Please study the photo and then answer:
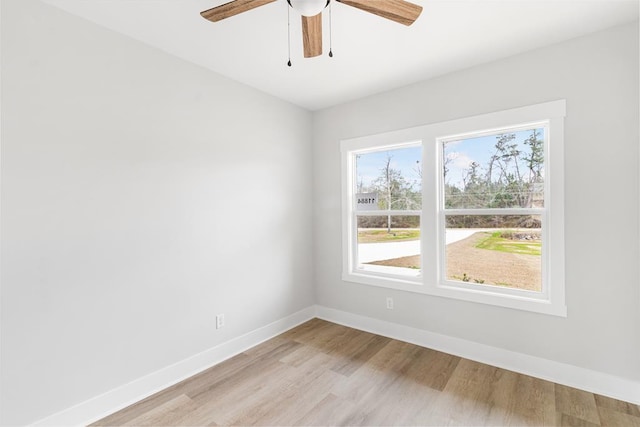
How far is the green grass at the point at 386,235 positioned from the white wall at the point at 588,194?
33.0 inches

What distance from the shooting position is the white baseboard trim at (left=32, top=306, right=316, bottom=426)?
1842mm

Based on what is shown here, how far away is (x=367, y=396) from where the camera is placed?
2164mm

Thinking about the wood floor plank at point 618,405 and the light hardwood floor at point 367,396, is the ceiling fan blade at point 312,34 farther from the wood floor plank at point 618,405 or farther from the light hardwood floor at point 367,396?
the wood floor plank at point 618,405

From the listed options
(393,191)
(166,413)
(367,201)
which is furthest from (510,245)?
(166,413)

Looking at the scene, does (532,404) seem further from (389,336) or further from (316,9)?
(316,9)

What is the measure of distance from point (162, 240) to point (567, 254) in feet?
10.2

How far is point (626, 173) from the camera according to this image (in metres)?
2.03

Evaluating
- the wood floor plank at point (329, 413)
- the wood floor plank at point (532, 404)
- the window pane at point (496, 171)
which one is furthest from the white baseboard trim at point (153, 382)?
the window pane at point (496, 171)

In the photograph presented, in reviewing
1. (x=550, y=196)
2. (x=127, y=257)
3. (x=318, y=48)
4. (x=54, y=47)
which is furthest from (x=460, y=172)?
(x=54, y=47)

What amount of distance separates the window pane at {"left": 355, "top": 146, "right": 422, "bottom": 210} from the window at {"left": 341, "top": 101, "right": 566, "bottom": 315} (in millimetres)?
11

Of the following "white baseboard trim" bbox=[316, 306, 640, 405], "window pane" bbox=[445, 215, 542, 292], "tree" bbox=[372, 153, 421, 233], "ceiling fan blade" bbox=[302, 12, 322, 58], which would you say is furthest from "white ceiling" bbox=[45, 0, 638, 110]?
"white baseboard trim" bbox=[316, 306, 640, 405]

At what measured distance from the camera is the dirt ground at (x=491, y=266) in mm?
2459

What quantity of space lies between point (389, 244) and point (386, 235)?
0.35 feet

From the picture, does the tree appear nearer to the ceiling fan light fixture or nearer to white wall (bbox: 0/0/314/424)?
white wall (bbox: 0/0/314/424)
